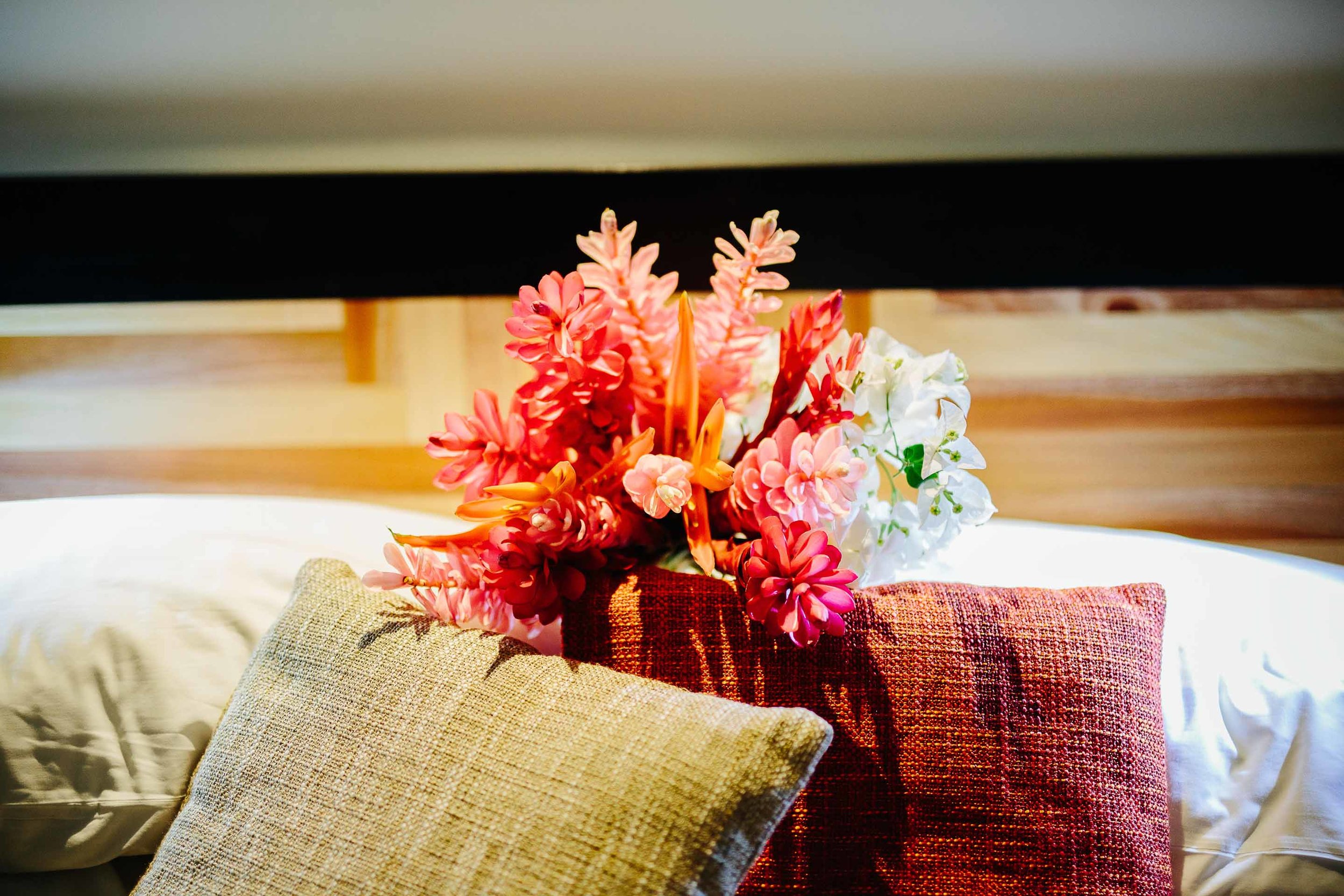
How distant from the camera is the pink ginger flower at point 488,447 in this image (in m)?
0.68

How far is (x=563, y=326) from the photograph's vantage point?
62 cm

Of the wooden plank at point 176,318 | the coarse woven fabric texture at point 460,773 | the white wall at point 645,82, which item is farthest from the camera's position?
the wooden plank at point 176,318

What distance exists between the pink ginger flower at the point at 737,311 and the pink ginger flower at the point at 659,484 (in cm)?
14

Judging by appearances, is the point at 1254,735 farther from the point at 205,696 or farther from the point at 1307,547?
the point at 205,696

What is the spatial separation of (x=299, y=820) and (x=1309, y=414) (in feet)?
4.96

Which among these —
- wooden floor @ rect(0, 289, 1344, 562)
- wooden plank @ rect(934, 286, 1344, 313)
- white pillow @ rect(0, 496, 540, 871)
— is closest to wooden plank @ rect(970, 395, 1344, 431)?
wooden floor @ rect(0, 289, 1344, 562)

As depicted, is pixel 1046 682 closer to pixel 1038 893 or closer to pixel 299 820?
pixel 1038 893

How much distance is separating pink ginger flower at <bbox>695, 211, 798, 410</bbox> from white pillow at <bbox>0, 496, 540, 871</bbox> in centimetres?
50

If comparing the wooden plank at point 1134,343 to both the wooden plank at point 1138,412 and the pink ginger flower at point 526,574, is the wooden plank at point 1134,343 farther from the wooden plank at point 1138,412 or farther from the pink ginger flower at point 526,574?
the pink ginger flower at point 526,574

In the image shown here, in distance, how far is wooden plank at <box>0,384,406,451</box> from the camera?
1.25 meters

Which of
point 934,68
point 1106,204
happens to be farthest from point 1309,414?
point 934,68

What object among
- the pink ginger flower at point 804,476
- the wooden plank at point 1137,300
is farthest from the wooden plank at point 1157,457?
the pink ginger flower at point 804,476

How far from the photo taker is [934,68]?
1106mm

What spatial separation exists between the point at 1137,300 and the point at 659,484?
3.41 ft
